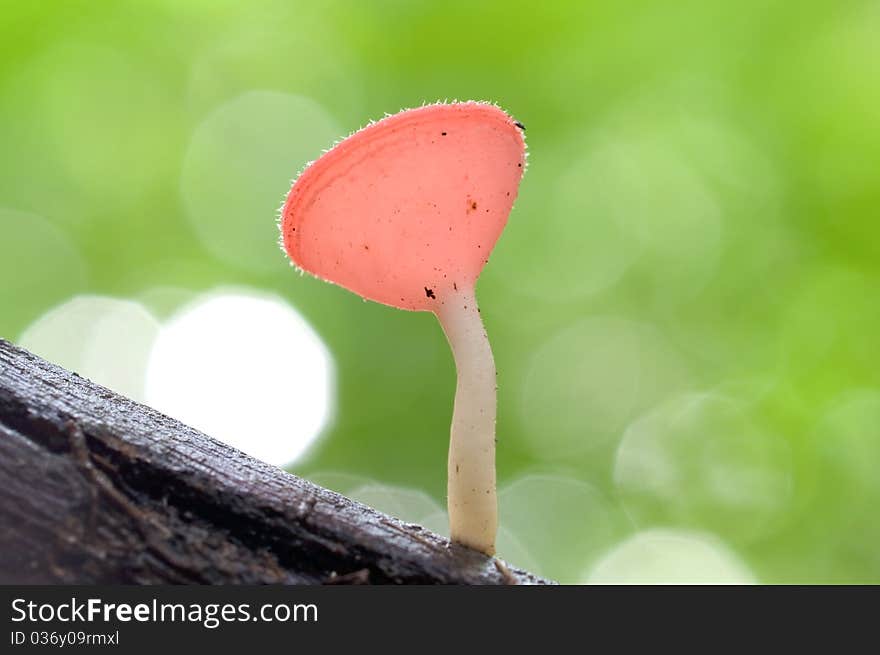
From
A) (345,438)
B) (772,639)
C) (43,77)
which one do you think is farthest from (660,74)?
(772,639)

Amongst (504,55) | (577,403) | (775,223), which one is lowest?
(577,403)

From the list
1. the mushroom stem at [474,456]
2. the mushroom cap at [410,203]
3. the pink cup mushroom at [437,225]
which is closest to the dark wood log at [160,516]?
the mushroom stem at [474,456]

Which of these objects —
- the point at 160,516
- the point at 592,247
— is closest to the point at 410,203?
the point at 160,516

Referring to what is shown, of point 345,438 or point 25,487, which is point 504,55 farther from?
point 25,487

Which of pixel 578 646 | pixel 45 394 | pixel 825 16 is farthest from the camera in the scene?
pixel 825 16

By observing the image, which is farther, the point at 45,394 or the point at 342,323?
the point at 342,323

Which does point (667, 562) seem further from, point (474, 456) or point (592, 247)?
point (474, 456)

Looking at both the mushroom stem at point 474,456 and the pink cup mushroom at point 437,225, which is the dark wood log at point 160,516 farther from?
the pink cup mushroom at point 437,225
